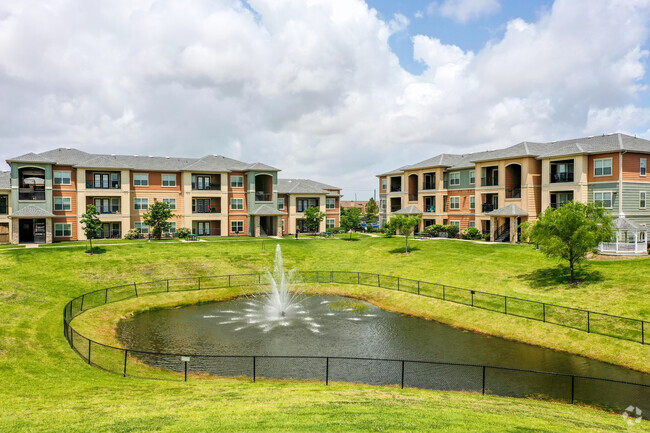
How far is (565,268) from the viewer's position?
3597 centimetres

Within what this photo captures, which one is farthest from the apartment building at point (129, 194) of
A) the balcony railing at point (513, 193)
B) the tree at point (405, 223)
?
the balcony railing at point (513, 193)

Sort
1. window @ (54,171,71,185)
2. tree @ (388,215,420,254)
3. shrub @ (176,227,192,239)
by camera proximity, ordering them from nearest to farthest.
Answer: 1. tree @ (388,215,420,254)
2. window @ (54,171,71,185)
3. shrub @ (176,227,192,239)

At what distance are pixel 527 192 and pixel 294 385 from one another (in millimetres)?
43747

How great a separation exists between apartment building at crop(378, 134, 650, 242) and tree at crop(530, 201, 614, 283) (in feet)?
10.2

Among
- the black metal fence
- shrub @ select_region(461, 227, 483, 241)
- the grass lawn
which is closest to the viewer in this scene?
the grass lawn

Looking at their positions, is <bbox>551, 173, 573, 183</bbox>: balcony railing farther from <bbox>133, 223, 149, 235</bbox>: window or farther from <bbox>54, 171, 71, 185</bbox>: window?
<bbox>54, 171, 71, 185</bbox>: window

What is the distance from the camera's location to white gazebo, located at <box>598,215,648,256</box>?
3747 cm

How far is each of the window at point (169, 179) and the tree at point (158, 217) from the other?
18.9 feet

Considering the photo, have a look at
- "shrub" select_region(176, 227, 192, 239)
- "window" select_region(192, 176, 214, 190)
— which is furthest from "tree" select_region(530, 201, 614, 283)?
"window" select_region(192, 176, 214, 190)

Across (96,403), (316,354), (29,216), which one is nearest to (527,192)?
(316,354)

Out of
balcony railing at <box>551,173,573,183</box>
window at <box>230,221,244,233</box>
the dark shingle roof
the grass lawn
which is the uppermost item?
the dark shingle roof

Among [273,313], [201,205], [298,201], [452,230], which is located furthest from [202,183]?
[273,313]

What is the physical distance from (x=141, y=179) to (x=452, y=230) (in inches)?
1762

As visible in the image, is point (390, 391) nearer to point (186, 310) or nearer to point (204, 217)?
point (186, 310)
